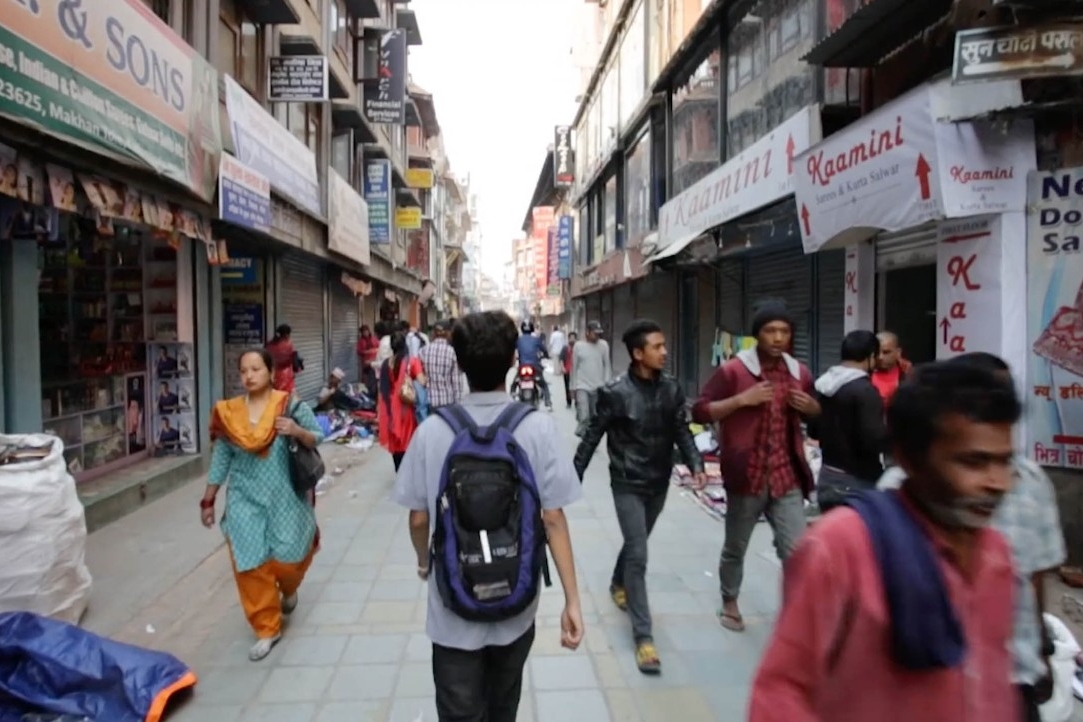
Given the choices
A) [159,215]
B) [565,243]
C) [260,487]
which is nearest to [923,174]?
[260,487]

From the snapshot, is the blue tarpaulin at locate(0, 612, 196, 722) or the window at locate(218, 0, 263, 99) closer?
the blue tarpaulin at locate(0, 612, 196, 722)

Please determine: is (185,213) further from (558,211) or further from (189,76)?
(558,211)

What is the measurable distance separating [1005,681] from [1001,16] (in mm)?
4717

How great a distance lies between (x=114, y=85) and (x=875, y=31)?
6.08 meters

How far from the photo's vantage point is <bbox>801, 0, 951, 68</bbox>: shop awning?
6.11 m

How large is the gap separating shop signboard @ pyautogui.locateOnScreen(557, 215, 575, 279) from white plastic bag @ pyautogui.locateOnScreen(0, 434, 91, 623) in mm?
28123

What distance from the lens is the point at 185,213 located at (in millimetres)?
7301

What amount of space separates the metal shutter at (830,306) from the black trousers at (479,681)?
647 cm

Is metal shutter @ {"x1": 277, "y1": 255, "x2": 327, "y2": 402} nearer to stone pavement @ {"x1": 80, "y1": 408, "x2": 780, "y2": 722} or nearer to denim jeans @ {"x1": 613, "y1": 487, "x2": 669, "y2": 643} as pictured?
stone pavement @ {"x1": 80, "y1": 408, "x2": 780, "y2": 722}

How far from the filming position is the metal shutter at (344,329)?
61.2ft

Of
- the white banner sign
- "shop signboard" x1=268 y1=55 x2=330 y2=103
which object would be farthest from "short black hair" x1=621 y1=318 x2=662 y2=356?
"shop signboard" x1=268 y1=55 x2=330 y2=103

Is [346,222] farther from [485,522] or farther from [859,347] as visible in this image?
[485,522]

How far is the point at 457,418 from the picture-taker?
7.94 feet

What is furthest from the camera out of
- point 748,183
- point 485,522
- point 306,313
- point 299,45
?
point 306,313
